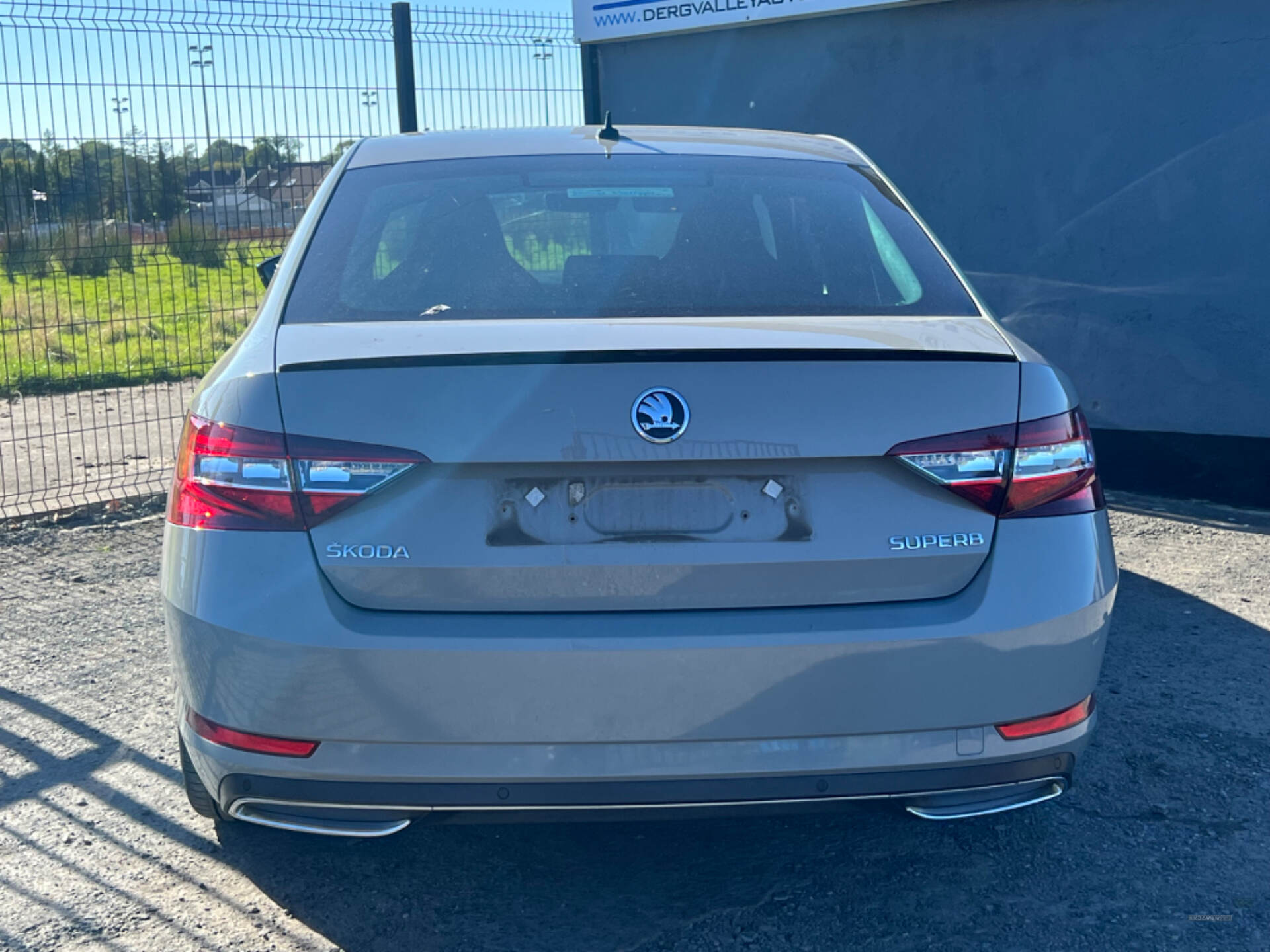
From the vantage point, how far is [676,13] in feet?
28.0

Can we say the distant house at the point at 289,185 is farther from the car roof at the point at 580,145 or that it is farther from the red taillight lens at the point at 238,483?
the red taillight lens at the point at 238,483

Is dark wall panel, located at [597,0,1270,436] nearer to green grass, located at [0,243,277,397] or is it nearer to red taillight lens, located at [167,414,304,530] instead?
green grass, located at [0,243,277,397]

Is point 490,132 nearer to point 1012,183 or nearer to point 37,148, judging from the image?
point 37,148

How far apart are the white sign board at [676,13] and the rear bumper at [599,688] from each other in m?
5.99

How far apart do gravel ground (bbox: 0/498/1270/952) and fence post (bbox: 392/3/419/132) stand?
14.6 feet

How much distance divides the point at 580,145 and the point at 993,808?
208 cm

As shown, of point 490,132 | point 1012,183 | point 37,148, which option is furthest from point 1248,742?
point 37,148

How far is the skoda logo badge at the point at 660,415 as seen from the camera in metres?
2.42

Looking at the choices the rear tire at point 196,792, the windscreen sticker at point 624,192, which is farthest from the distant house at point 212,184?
the rear tire at point 196,792

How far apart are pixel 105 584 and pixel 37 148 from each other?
222 cm

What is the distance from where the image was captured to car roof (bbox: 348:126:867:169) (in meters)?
3.61

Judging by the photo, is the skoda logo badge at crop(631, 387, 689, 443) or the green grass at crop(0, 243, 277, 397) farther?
the green grass at crop(0, 243, 277, 397)

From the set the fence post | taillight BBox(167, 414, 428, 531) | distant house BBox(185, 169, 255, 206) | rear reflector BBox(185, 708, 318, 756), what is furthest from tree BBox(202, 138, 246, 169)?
rear reflector BBox(185, 708, 318, 756)

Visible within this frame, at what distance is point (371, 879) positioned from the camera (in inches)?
121
